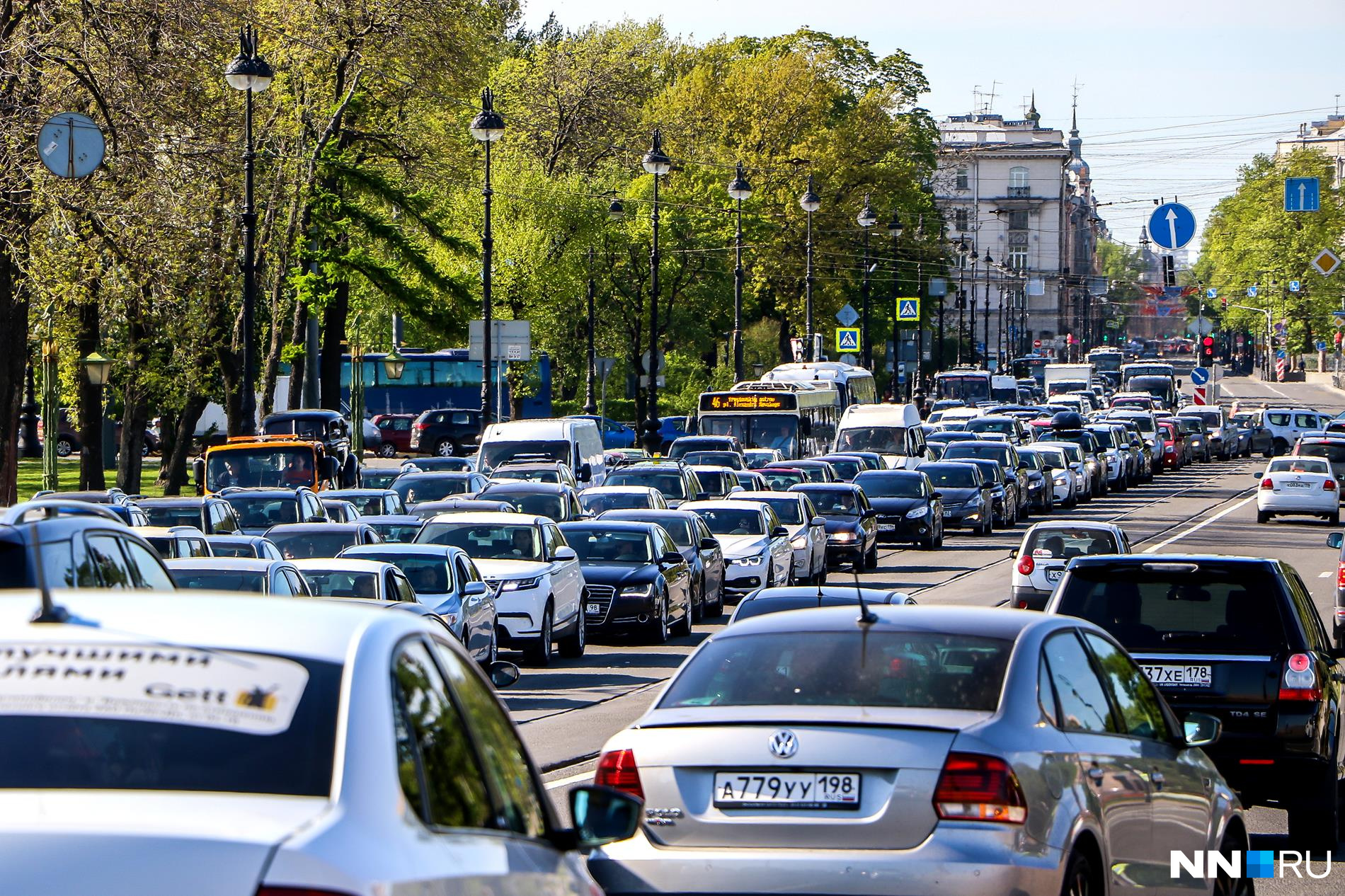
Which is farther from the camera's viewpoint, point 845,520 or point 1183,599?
point 845,520

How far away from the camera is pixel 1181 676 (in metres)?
10.9

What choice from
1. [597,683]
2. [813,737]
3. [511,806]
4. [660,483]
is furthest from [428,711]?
[660,483]

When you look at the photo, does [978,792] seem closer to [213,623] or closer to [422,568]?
[213,623]

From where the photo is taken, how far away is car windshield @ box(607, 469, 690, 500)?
3606 centimetres

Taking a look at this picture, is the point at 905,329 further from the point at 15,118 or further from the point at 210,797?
the point at 210,797

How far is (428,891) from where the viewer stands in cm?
363

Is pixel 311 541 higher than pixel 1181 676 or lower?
lower

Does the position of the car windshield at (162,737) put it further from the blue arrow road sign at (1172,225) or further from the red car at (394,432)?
the red car at (394,432)

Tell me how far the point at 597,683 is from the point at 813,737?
13842 mm

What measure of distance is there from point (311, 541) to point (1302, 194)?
4051 cm

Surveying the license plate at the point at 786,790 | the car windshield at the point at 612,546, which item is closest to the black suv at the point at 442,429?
the car windshield at the point at 612,546

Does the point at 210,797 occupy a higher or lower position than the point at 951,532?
higher

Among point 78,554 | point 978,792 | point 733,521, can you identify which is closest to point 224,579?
point 78,554

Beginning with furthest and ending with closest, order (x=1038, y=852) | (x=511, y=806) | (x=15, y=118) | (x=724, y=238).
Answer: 1. (x=724, y=238)
2. (x=15, y=118)
3. (x=1038, y=852)
4. (x=511, y=806)
